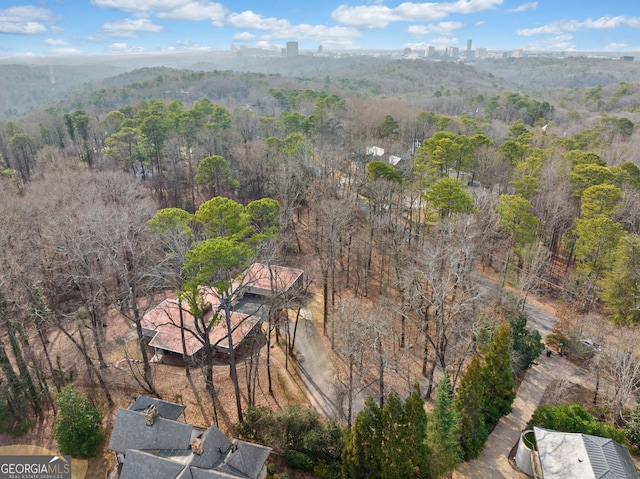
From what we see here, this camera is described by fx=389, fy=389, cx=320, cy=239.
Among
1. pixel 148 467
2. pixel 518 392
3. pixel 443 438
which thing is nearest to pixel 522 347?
pixel 518 392

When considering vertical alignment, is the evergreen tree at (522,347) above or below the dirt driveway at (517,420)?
above

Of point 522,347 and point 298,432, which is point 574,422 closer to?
point 522,347

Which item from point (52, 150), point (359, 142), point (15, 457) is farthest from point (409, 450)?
point (52, 150)

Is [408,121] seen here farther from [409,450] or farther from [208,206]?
[409,450]

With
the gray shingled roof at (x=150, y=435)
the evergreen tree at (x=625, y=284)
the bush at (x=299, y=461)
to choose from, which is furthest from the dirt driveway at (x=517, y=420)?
the gray shingled roof at (x=150, y=435)

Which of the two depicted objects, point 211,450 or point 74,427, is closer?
point 211,450

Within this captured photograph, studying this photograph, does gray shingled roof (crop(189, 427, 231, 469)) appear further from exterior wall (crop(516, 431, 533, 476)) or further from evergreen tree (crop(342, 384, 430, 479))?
exterior wall (crop(516, 431, 533, 476))

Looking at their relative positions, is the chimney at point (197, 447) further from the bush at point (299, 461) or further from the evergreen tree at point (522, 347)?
the evergreen tree at point (522, 347)
